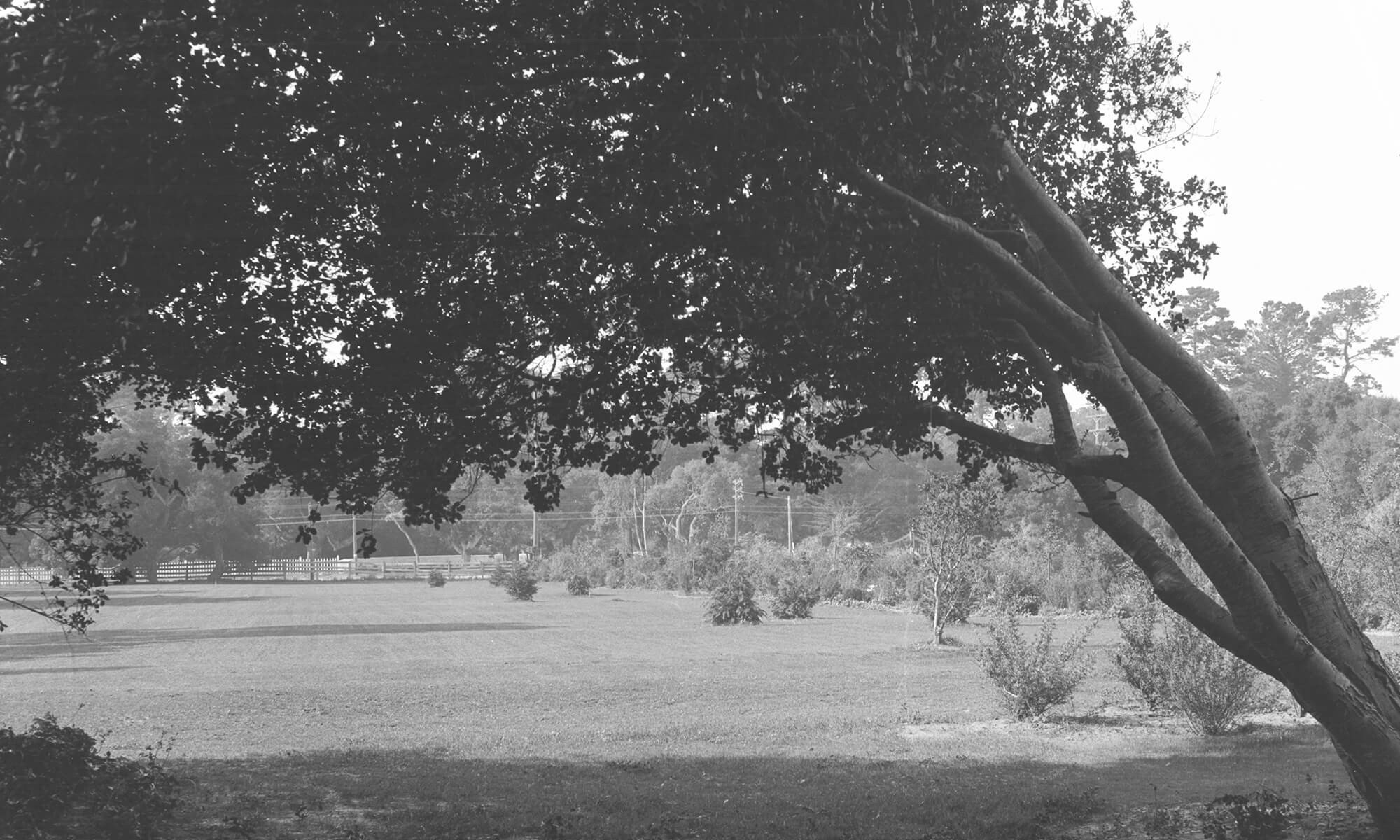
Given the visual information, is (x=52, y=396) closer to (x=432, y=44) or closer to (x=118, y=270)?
(x=118, y=270)

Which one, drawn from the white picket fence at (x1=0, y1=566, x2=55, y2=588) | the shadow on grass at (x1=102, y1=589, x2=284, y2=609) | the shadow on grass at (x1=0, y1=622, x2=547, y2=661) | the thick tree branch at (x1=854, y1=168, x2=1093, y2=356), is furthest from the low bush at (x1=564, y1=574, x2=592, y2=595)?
the thick tree branch at (x1=854, y1=168, x2=1093, y2=356)

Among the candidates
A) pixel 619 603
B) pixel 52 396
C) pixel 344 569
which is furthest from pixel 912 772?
pixel 344 569

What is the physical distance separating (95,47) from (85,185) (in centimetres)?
67

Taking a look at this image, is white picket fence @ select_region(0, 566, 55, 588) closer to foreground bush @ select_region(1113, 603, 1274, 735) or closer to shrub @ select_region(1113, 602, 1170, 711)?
shrub @ select_region(1113, 602, 1170, 711)

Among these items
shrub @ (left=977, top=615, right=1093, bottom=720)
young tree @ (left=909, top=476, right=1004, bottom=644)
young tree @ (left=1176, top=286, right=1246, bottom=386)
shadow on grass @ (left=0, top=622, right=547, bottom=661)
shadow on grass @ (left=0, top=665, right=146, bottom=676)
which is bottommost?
shadow on grass @ (left=0, top=622, right=547, bottom=661)

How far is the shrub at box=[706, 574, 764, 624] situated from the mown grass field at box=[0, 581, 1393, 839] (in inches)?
167

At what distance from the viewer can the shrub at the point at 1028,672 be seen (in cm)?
1670

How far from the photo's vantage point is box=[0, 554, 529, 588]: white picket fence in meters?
80.4

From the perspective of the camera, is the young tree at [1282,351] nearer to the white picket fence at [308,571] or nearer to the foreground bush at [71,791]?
the white picket fence at [308,571]

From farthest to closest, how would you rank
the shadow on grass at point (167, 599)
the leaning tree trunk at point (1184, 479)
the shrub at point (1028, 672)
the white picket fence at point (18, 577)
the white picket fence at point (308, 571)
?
1. the white picket fence at point (308, 571)
2. the white picket fence at point (18, 577)
3. the shadow on grass at point (167, 599)
4. the shrub at point (1028, 672)
5. the leaning tree trunk at point (1184, 479)

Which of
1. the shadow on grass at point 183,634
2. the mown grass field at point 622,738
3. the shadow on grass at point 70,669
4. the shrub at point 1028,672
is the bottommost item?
the shadow on grass at point 183,634

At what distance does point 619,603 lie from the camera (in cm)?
5009

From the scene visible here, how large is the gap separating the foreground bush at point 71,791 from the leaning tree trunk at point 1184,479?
6632 millimetres

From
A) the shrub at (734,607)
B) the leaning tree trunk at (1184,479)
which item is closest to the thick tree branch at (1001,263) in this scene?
the leaning tree trunk at (1184,479)
